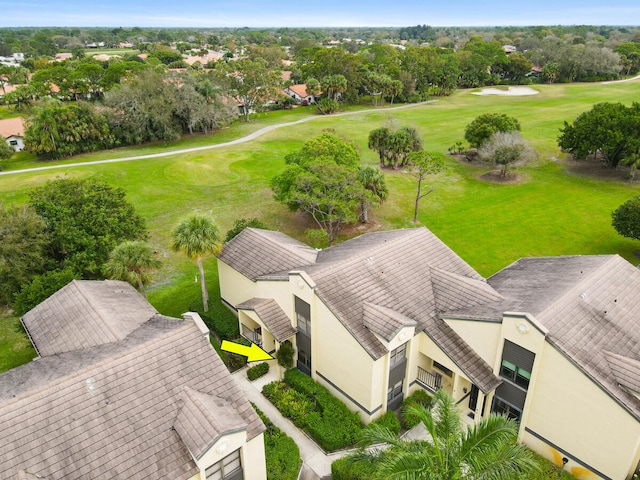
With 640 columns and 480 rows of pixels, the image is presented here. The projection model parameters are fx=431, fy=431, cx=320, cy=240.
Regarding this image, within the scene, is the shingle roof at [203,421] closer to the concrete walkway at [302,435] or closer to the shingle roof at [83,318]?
the concrete walkway at [302,435]

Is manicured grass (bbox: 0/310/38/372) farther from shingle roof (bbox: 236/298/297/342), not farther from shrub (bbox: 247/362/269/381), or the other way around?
shingle roof (bbox: 236/298/297/342)

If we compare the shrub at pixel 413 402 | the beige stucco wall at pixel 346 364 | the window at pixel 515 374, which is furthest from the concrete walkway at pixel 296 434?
the window at pixel 515 374

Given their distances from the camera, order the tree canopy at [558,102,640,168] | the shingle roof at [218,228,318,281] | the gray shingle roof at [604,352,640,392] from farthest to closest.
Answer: the tree canopy at [558,102,640,168], the shingle roof at [218,228,318,281], the gray shingle roof at [604,352,640,392]

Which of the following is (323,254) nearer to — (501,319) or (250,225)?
(250,225)

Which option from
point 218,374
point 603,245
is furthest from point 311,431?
point 603,245

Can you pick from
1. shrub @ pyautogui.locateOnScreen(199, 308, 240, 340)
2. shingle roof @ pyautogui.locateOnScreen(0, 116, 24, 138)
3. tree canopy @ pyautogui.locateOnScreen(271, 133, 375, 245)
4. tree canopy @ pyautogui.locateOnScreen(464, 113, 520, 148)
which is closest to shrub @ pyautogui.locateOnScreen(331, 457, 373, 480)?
shrub @ pyautogui.locateOnScreen(199, 308, 240, 340)

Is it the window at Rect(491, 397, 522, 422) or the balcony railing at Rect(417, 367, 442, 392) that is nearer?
the window at Rect(491, 397, 522, 422)
